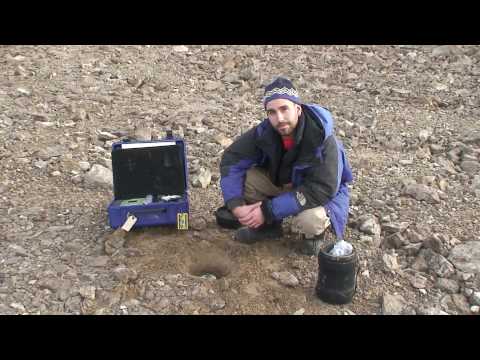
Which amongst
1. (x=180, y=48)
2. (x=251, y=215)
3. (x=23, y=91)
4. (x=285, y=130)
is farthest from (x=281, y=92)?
(x=180, y=48)

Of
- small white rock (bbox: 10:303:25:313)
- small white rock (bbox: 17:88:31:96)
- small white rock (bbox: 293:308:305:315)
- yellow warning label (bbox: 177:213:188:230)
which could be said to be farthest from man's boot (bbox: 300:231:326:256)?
small white rock (bbox: 17:88:31:96)

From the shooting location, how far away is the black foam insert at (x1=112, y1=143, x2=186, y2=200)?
412 cm

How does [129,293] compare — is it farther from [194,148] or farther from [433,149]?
[433,149]

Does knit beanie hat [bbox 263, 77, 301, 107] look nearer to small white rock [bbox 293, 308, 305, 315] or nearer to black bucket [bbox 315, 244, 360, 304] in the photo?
black bucket [bbox 315, 244, 360, 304]

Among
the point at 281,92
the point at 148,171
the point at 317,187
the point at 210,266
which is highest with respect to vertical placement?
the point at 281,92

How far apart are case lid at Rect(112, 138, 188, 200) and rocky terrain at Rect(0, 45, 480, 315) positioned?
1.07 ft

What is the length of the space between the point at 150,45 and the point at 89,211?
4.73 meters

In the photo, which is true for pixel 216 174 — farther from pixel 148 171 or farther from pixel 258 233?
pixel 258 233

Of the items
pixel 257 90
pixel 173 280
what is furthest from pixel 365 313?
pixel 257 90

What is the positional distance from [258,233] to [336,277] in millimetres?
948

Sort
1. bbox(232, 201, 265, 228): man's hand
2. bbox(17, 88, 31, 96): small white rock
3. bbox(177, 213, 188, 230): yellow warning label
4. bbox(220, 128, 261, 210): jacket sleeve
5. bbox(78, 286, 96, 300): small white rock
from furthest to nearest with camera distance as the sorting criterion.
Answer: bbox(17, 88, 31, 96): small white rock → bbox(177, 213, 188, 230): yellow warning label → bbox(220, 128, 261, 210): jacket sleeve → bbox(232, 201, 265, 228): man's hand → bbox(78, 286, 96, 300): small white rock

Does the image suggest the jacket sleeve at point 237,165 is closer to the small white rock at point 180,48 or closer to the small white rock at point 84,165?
the small white rock at point 84,165

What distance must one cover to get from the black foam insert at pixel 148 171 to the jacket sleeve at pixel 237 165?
0.44 m

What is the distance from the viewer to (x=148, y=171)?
164 inches
